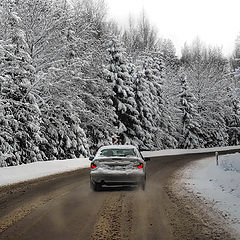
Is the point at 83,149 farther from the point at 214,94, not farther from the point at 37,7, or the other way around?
the point at 214,94

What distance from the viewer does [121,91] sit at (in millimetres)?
39469

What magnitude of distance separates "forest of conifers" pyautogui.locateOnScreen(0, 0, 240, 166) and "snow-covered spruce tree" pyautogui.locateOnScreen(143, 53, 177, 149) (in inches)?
5.9

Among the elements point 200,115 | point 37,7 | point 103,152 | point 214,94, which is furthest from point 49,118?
point 214,94

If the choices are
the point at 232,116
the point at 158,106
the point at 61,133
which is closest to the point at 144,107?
the point at 158,106

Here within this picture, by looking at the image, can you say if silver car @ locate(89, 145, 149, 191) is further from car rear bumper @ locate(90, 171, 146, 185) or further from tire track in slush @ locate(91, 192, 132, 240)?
tire track in slush @ locate(91, 192, 132, 240)

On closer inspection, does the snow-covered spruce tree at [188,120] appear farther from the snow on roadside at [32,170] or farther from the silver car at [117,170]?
the silver car at [117,170]

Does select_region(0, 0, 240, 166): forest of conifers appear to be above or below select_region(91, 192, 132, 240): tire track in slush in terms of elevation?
above

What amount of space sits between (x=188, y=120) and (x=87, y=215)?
52268 millimetres

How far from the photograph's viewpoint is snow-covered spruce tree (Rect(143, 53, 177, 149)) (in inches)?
1951

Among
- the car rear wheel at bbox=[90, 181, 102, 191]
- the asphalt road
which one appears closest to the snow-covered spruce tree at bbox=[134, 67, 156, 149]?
the car rear wheel at bbox=[90, 181, 102, 191]

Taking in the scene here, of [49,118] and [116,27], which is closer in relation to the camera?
[49,118]

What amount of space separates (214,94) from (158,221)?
197 ft

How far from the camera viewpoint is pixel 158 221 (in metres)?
7.39

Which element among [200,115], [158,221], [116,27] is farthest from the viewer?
[200,115]
